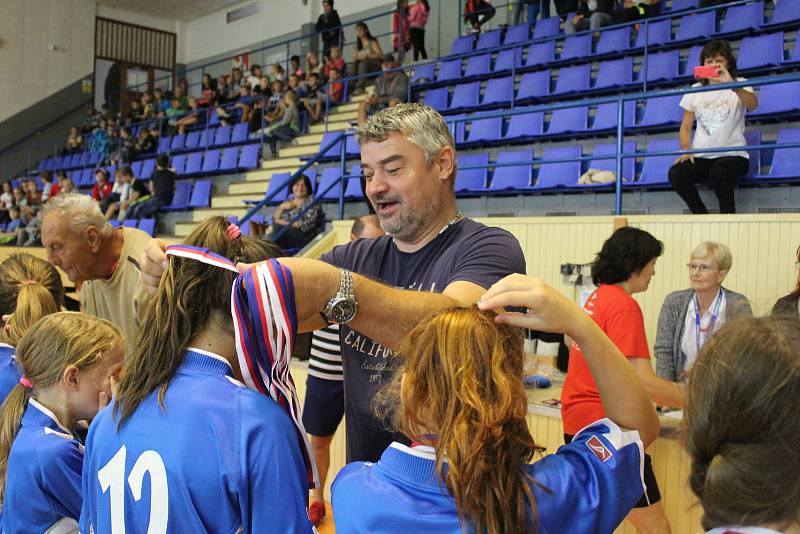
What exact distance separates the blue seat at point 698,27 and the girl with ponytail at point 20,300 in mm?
7176

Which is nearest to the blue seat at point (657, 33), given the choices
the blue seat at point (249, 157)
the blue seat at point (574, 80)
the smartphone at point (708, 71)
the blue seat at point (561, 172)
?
the blue seat at point (574, 80)

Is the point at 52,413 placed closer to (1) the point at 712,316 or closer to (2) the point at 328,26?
(1) the point at 712,316

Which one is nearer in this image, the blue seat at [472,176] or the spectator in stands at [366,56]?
the blue seat at [472,176]

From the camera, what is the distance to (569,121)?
25.2 feet

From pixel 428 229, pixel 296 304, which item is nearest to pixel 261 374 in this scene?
pixel 296 304

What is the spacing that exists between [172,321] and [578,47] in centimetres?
824

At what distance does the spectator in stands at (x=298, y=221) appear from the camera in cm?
714

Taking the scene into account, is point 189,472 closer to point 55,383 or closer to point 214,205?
point 55,383

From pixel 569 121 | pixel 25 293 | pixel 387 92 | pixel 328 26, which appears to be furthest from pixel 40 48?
pixel 25 293

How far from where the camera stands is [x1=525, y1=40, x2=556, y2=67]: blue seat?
888 cm

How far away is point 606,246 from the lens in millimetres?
2848

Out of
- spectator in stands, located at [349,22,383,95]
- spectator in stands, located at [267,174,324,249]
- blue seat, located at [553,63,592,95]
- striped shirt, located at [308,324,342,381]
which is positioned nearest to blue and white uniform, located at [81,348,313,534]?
striped shirt, located at [308,324,342,381]

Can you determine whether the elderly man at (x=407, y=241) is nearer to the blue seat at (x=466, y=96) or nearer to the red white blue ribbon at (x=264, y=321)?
the red white blue ribbon at (x=264, y=321)

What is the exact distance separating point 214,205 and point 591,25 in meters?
6.20
